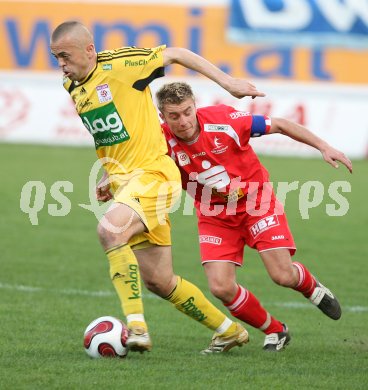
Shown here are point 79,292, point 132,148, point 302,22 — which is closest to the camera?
point 132,148

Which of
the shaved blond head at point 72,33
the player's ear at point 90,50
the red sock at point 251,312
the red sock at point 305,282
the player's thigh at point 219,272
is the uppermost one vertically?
the shaved blond head at point 72,33

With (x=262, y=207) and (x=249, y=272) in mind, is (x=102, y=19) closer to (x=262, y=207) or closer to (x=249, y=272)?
(x=249, y=272)

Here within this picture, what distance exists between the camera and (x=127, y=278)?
6266 millimetres

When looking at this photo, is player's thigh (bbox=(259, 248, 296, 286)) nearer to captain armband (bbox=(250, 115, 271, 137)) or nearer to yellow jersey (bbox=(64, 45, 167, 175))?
captain armband (bbox=(250, 115, 271, 137))

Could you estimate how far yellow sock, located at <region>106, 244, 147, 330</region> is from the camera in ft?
20.5

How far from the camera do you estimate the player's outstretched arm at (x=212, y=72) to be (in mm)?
6328

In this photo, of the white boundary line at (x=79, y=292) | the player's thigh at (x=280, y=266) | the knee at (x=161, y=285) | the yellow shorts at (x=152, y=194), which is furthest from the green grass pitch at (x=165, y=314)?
the yellow shorts at (x=152, y=194)

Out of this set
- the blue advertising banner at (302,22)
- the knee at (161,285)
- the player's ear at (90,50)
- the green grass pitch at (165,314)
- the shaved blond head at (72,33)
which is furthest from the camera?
the blue advertising banner at (302,22)

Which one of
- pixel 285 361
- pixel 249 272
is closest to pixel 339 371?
pixel 285 361

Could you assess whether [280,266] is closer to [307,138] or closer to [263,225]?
[263,225]

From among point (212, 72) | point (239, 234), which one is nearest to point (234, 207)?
point (239, 234)

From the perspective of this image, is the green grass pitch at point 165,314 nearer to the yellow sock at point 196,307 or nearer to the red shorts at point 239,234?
the yellow sock at point 196,307

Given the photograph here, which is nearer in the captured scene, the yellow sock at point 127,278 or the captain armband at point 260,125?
the yellow sock at point 127,278

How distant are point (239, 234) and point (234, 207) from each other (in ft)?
0.76
